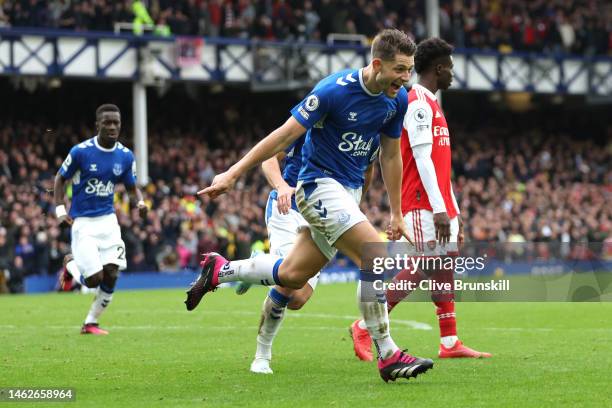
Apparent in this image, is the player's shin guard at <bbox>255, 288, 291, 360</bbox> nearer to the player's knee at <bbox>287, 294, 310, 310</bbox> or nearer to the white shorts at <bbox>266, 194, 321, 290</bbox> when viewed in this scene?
the player's knee at <bbox>287, 294, 310, 310</bbox>

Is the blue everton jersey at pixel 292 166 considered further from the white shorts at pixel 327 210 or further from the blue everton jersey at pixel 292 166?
the white shorts at pixel 327 210

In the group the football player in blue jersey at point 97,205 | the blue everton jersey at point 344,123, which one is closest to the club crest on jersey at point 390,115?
the blue everton jersey at point 344,123

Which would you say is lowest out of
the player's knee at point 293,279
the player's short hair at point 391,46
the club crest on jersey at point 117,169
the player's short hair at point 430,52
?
the player's knee at point 293,279

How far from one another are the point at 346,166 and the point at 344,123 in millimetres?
349

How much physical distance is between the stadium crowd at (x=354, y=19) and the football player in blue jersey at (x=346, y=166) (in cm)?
2528

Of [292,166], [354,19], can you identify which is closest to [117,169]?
[292,166]

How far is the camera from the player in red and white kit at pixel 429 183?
10.3 meters

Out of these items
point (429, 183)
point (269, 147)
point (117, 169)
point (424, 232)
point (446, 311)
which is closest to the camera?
point (269, 147)

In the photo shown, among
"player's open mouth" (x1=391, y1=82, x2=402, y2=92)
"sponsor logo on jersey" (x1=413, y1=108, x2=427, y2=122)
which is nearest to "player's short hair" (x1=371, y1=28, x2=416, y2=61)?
"player's open mouth" (x1=391, y1=82, x2=402, y2=92)

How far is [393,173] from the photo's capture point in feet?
29.8

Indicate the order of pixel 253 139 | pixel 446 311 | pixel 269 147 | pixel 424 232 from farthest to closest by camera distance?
pixel 253 139, pixel 446 311, pixel 424 232, pixel 269 147

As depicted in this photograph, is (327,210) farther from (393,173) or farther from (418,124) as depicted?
(418,124)

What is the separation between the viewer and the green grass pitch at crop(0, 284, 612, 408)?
7977 mm

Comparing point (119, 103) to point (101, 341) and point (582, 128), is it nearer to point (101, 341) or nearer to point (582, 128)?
point (582, 128)
